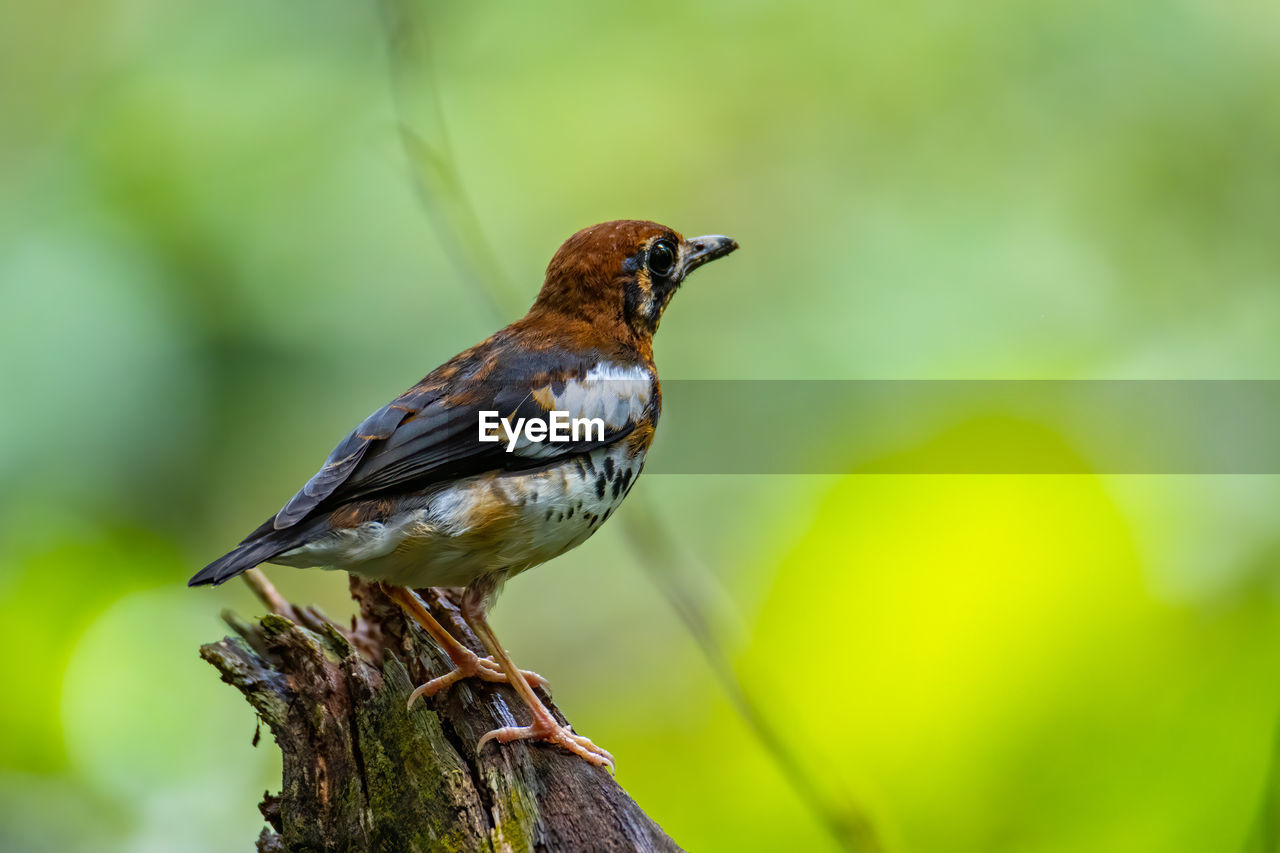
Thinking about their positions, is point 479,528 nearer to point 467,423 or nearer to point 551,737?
point 467,423

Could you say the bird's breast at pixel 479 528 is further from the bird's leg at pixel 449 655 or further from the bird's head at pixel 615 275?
the bird's head at pixel 615 275

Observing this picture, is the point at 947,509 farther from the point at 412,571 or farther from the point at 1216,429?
the point at 412,571

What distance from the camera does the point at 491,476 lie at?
10.9 feet

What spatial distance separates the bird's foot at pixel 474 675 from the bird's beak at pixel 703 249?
1690mm

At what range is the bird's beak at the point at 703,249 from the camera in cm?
423

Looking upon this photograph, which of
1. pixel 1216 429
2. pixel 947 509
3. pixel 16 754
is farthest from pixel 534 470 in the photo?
pixel 1216 429

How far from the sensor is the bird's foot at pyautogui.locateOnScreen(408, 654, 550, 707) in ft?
11.5

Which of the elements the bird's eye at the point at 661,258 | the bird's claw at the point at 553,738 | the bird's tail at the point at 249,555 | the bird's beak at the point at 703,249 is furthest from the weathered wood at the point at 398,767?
the bird's beak at the point at 703,249

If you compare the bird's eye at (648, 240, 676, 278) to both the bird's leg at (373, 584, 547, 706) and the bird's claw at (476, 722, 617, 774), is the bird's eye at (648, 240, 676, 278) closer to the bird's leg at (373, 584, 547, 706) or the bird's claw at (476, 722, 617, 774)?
the bird's leg at (373, 584, 547, 706)

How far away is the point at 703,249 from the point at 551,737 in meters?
2.00

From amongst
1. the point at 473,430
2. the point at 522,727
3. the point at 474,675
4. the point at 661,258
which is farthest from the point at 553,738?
the point at 661,258

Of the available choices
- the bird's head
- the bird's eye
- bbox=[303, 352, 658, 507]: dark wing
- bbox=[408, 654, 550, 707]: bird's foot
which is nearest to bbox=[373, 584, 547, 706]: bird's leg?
bbox=[408, 654, 550, 707]: bird's foot

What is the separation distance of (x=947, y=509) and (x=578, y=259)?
1755 mm

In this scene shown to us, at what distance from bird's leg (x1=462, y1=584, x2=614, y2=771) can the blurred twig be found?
696mm
